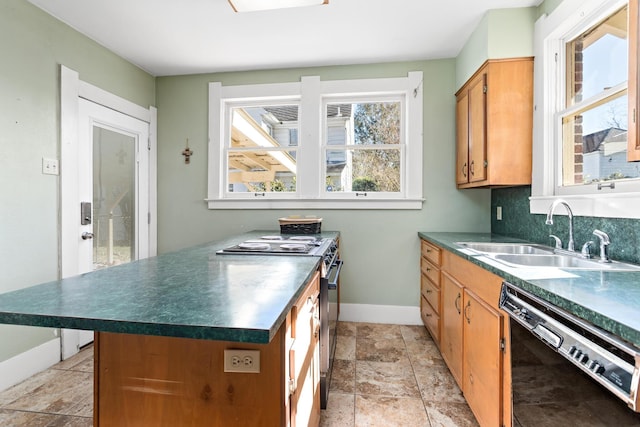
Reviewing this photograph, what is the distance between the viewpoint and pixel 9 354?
197 cm

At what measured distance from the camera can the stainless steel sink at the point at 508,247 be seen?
192 cm

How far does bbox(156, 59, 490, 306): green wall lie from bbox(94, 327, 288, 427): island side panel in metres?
2.23

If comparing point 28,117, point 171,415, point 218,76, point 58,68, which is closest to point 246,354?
point 171,415

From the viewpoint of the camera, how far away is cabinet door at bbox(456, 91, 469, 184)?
2.61 m

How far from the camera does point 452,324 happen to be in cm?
198

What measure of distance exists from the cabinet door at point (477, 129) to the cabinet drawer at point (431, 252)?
2.13 feet

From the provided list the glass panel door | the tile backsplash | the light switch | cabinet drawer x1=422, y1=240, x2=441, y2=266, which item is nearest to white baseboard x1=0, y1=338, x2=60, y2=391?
the glass panel door

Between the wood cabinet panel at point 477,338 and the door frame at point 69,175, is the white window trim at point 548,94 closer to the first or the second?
the wood cabinet panel at point 477,338

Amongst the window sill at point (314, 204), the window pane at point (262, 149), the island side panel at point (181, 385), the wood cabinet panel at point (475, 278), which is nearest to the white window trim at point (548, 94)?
the wood cabinet panel at point (475, 278)

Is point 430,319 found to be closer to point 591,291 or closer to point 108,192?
point 591,291

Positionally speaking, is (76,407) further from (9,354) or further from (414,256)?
(414,256)

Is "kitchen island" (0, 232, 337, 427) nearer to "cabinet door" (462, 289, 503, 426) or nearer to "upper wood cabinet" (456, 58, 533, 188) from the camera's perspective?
"cabinet door" (462, 289, 503, 426)

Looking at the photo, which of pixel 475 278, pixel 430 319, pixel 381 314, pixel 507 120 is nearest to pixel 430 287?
pixel 430 319

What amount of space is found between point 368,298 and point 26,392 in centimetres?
264
